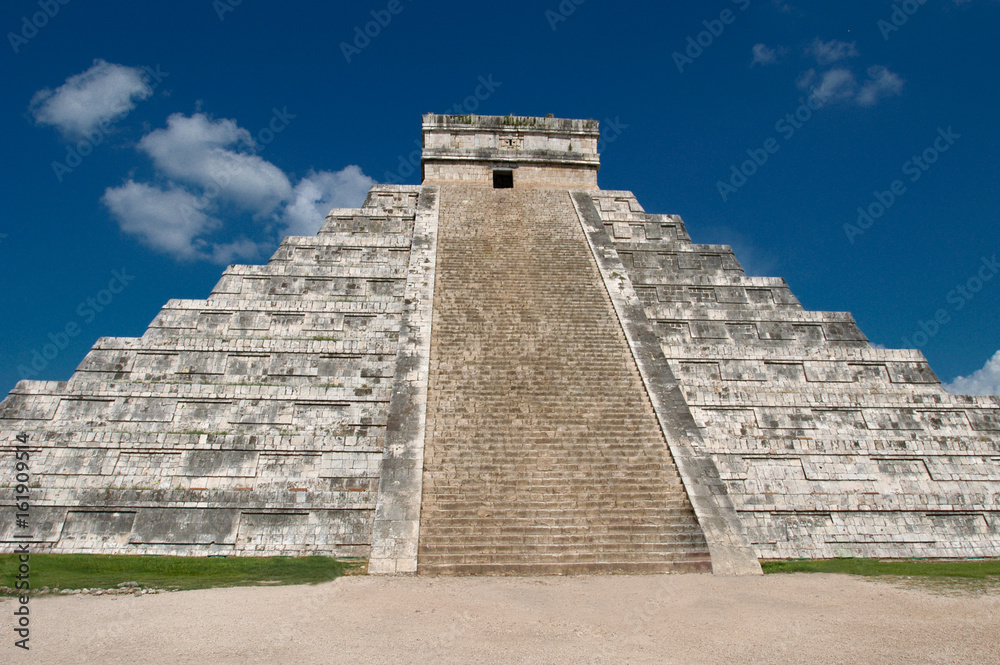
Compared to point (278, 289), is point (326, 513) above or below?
below

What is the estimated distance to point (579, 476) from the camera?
8.88m

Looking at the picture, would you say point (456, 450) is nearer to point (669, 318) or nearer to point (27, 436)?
point (669, 318)

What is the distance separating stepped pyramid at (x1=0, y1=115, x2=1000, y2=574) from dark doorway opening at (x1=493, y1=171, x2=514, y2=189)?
515 centimetres

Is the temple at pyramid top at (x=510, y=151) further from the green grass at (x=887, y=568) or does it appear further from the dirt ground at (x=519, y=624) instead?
the dirt ground at (x=519, y=624)

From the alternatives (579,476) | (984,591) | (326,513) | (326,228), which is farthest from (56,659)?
(326,228)

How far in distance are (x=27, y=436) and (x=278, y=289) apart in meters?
5.31

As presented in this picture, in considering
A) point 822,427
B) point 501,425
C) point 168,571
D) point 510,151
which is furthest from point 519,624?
point 510,151

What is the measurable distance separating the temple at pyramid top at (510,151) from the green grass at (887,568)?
1331 cm

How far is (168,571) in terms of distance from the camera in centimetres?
757

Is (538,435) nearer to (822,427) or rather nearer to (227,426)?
(227,426)

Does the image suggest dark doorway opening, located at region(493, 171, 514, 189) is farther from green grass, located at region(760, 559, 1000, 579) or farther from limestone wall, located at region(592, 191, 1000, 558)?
green grass, located at region(760, 559, 1000, 579)

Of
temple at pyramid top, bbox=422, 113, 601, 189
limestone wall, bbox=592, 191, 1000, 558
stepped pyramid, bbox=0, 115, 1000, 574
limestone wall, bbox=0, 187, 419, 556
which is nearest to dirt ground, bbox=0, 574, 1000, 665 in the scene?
stepped pyramid, bbox=0, 115, 1000, 574

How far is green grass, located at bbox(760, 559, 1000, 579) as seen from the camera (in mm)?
7891

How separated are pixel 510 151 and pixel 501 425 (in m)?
11.9
